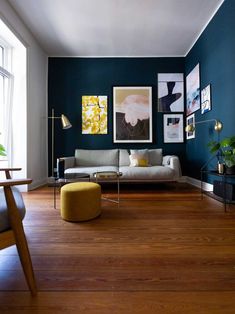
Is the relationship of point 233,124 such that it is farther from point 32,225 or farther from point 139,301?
point 32,225

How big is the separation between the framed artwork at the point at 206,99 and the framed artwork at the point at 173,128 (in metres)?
0.93

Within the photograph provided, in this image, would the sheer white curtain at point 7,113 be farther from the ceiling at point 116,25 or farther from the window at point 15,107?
the ceiling at point 116,25

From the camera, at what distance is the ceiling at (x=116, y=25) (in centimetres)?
298

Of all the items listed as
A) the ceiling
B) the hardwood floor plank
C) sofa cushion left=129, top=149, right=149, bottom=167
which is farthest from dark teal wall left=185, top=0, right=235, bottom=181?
the hardwood floor plank

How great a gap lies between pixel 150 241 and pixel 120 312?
74 centimetres

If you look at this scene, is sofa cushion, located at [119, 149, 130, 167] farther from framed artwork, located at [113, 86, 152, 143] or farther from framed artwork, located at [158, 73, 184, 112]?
framed artwork, located at [158, 73, 184, 112]

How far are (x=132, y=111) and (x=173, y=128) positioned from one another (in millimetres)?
1062

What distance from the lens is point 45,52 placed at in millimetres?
4492

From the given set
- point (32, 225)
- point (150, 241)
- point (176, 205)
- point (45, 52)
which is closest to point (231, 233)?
point (150, 241)

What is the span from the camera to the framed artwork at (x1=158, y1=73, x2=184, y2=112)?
4.62 meters

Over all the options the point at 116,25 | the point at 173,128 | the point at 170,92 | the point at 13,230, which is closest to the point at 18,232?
the point at 13,230

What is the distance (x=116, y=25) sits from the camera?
3.47 metres

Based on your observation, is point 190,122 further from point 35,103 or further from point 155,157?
point 35,103

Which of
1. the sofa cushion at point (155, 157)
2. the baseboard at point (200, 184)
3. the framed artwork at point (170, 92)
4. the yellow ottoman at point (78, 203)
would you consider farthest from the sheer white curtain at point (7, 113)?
the baseboard at point (200, 184)
